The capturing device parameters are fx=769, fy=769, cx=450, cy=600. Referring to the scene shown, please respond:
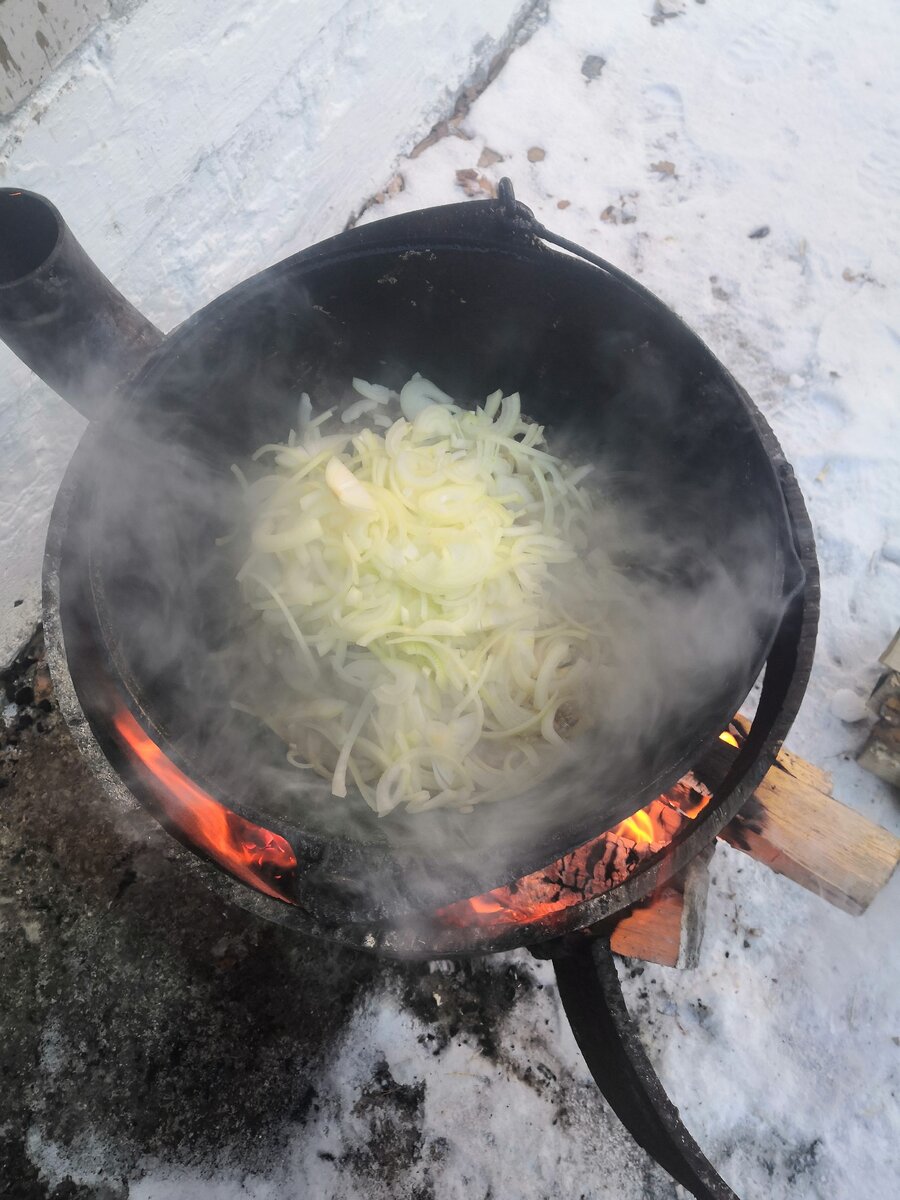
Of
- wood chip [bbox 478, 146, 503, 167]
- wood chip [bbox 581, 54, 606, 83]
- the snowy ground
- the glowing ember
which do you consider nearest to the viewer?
the glowing ember

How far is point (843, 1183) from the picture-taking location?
2922 mm

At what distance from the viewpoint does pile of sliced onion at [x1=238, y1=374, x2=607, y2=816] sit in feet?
8.85

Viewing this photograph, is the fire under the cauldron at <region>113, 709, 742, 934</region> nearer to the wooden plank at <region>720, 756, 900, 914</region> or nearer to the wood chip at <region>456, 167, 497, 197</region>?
the wooden plank at <region>720, 756, 900, 914</region>

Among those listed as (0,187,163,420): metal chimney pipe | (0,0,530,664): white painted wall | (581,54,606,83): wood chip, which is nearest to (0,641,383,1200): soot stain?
(0,0,530,664): white painted wall

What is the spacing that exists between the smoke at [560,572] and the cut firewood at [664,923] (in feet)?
2.02

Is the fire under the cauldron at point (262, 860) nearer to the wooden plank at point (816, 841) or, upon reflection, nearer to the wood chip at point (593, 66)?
the wooden plank at point (816, 841)

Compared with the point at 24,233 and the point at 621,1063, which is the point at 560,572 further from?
the point at 24,233

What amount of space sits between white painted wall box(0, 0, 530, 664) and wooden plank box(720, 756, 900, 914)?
3.10 meters

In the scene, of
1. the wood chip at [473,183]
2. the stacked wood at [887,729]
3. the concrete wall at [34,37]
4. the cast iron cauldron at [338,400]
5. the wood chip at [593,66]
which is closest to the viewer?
the cast iron cauldron at [338,400]

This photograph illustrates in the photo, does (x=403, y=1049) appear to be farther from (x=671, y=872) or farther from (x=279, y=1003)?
(x=671, y=872)

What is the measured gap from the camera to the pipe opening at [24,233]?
2.30 m

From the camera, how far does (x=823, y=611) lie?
3807 millimetres

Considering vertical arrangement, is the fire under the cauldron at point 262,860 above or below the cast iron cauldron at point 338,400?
below

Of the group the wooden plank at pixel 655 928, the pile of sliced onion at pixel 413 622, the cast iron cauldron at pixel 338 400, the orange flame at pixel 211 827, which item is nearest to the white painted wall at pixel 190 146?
the cast iron cauldron at pixel 338 400
